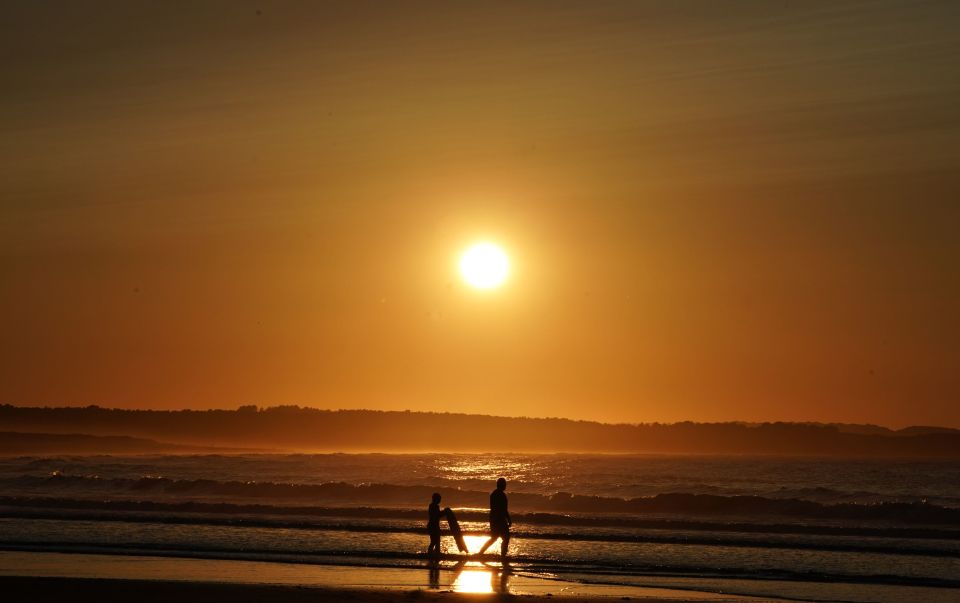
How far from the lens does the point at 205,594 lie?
1777cm

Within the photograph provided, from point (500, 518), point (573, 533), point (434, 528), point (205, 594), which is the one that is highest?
point (500, 518)

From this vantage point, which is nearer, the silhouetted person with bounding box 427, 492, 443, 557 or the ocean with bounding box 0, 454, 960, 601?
the ocean with bounding box 0, 454, 960, 601

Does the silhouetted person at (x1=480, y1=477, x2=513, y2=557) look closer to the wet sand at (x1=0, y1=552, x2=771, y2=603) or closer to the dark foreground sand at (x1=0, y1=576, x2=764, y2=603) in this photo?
the wet sand at (x1=0, y1=552, x2=771, y2=603)

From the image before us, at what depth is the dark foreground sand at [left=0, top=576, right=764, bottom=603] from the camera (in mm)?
17219

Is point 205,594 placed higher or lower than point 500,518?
lower

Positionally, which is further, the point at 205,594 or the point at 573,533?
the point at 573,533

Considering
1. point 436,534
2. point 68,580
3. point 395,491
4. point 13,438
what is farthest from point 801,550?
point 13,438

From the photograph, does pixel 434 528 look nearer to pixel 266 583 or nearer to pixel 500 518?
pixel 500 518

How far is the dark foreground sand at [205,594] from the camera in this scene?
17219 mm

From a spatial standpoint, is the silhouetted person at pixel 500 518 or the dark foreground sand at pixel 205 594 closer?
the dark foreground sand at pixel 205 594

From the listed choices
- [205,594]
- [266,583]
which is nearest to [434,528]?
[266,583]

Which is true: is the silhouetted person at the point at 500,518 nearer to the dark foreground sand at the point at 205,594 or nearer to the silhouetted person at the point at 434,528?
the silhouetted person at the point at 434,528

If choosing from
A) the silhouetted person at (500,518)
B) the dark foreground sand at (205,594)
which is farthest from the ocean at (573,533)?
the dark foreground sand at (205,594)

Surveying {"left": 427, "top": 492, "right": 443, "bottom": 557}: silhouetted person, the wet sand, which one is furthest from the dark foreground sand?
{"left": 427, "top": 492, "right": 443, "bottom": 557}: silhouetted person
